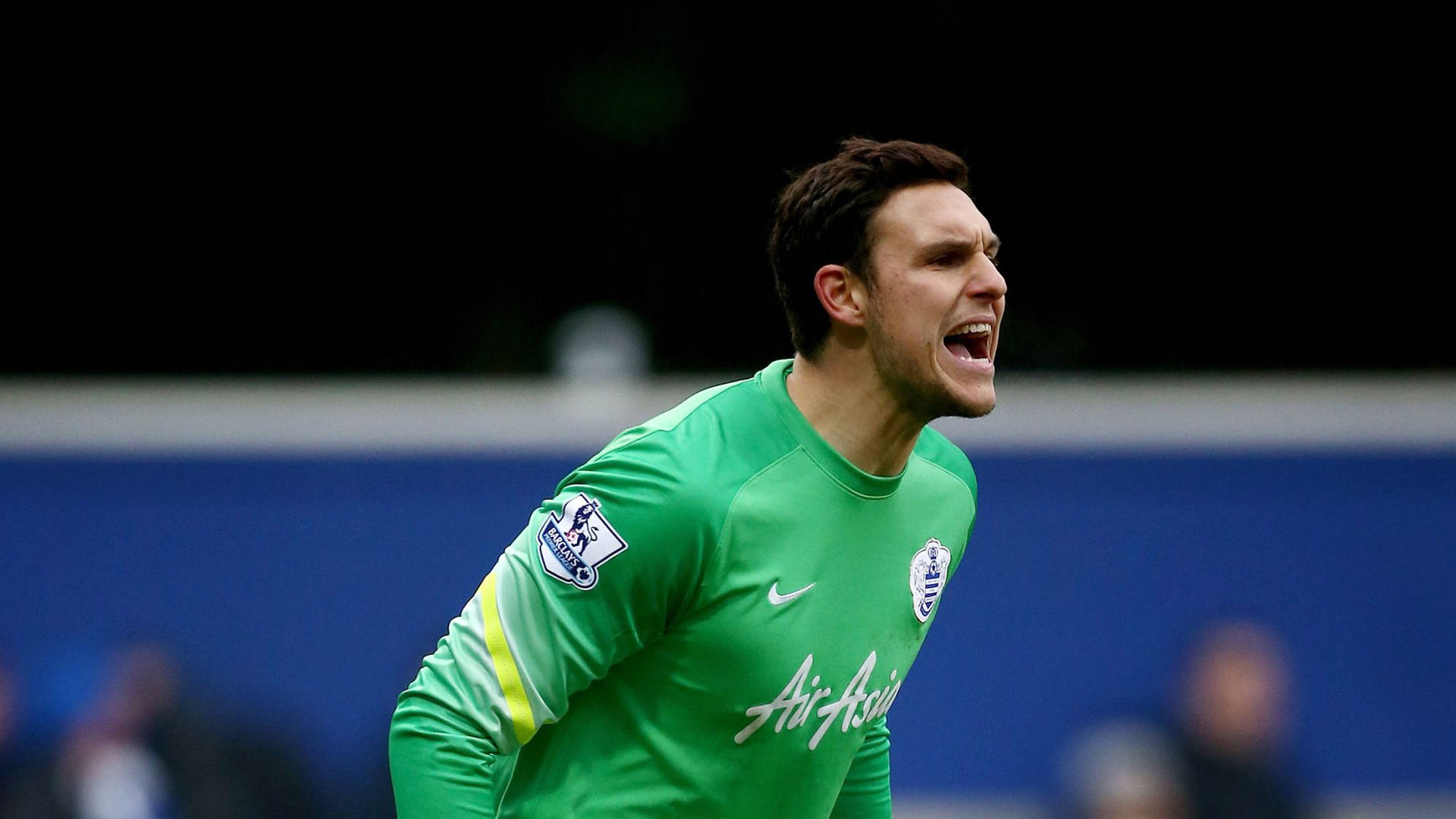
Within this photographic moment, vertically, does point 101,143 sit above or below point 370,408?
above

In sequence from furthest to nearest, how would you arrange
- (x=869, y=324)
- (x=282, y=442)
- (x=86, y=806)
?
(x=282, y=442)
(x=86, y=806)
(x=869, y=324)

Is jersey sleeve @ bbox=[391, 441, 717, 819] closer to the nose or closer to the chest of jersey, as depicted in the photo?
the chest of jersey

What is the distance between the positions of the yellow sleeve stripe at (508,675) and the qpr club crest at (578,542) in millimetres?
120

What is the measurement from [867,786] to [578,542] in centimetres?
99

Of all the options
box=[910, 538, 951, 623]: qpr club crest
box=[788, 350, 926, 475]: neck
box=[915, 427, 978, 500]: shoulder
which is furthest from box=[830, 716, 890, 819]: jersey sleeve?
box=[788, 350, 926, 475]: neck

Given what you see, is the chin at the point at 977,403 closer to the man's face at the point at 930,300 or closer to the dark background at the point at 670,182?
the man's face at the point at 930,300

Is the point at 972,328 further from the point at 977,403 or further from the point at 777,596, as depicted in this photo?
the point at 777,596

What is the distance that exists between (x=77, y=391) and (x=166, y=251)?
1.90m

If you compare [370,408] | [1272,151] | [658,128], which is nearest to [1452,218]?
[1272,151]

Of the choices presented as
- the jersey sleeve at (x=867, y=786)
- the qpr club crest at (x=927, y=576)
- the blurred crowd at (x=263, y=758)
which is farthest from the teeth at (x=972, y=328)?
the blurred crowd at (x=263, y=758)

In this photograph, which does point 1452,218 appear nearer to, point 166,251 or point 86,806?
point 166,251

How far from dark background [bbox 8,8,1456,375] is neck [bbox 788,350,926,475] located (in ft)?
20.4

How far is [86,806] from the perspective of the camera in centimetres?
720

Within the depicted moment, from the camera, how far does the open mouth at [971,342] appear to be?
123 inches
